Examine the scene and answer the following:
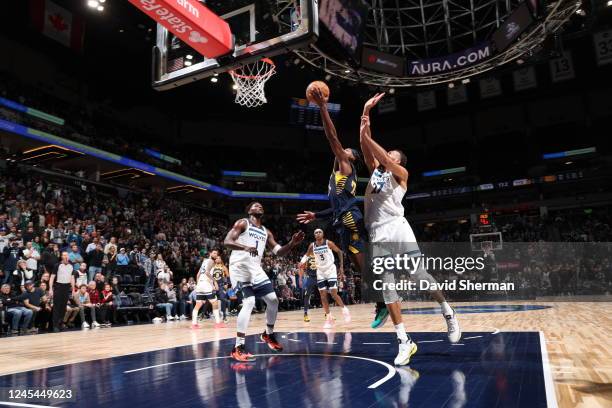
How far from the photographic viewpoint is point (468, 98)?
1216 inches

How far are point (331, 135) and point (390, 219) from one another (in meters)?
1.09

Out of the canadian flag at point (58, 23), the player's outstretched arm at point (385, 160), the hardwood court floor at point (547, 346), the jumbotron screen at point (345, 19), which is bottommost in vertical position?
the hardwood court floor at point (547, 346)

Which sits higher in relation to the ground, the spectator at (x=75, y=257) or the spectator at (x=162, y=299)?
the spectator at (x=75, y=257)

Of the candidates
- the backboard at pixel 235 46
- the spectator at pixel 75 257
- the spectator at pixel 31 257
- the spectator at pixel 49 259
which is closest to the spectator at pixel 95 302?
the spectator at pixel 75 257

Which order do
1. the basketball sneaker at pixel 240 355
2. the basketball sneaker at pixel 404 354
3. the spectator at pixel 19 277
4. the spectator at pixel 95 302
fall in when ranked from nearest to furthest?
the basketball sneaker at pixel 404 354 → the basketball sneaker at pixel 240 355 → the spectator at pixel 19 277 → the spectator at pixel 95 302

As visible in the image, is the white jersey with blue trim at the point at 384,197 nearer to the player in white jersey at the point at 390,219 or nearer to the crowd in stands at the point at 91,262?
the player in white jersey at the point at 390,219

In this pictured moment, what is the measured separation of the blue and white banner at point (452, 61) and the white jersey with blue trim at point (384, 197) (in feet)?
40.2

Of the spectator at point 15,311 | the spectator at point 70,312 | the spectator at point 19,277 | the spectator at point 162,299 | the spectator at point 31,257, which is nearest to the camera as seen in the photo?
the spectator at point 15,311

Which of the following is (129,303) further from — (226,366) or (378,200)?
(378,200)

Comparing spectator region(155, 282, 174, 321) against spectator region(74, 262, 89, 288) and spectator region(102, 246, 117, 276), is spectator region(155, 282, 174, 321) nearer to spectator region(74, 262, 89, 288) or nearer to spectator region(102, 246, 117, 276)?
spectator region(102, 246, 117, 276)

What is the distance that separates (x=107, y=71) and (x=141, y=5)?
2184 cm

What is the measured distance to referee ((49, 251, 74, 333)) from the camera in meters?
10.1

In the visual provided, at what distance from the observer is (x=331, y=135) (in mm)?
4676

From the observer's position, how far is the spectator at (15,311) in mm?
9516
